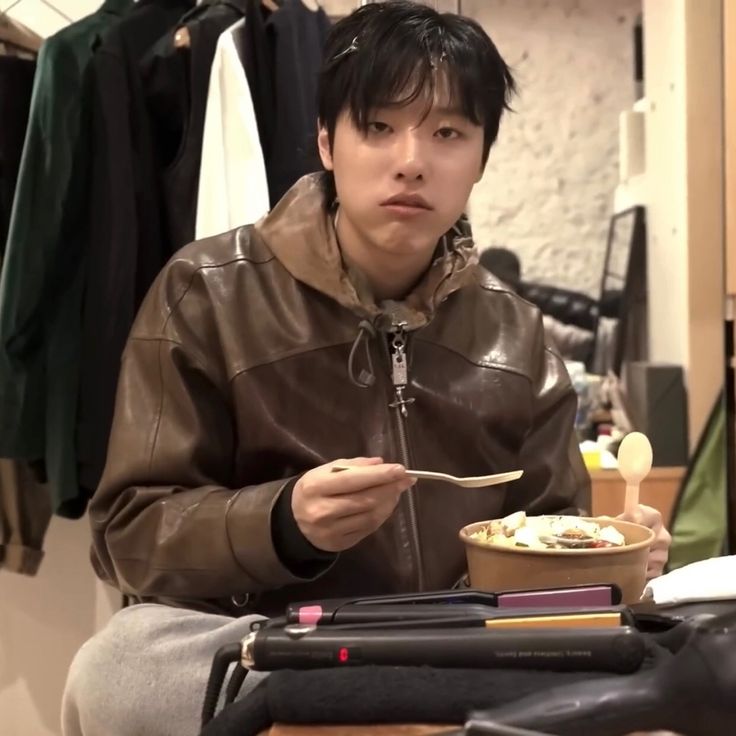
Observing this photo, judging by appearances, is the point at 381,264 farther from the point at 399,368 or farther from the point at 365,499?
the point at 365,499

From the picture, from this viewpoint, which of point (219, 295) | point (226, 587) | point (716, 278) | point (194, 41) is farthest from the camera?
point (716, 278)

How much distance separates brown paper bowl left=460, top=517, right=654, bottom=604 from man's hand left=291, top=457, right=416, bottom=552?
0.26 ft

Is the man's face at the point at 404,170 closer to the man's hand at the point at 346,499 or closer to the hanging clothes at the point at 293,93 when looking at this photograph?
the man's hand at the point at 346,499

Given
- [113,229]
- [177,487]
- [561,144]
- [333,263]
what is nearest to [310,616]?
[177,487]

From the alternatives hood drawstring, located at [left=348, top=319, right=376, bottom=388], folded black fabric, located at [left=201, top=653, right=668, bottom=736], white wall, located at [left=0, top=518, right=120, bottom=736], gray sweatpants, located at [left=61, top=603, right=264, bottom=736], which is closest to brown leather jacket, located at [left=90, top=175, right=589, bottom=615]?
hood drawstring, located at [left=348, top=319, right=376, bottom=388]

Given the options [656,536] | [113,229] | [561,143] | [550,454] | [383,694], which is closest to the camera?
[383,694]

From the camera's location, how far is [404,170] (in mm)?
957

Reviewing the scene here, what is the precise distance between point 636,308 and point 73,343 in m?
1.21

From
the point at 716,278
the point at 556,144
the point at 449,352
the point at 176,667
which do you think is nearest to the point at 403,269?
Result: the point at 449,352

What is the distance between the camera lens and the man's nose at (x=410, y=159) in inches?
37.7

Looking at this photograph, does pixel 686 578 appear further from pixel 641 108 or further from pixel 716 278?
pixel 641 108

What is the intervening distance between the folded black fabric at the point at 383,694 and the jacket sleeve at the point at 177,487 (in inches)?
11.7

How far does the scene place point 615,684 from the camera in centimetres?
50

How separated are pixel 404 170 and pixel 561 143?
1311mm
